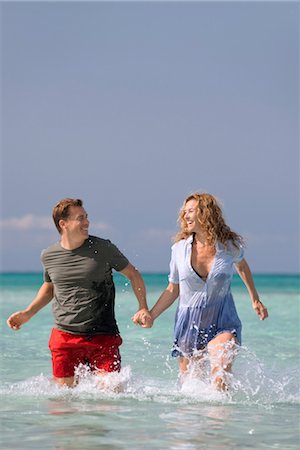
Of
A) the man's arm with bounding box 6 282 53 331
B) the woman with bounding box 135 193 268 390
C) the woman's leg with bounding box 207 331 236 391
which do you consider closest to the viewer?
the woman's leg with bounding box 207 331 236 391

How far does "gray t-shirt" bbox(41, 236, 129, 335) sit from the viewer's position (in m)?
7.75

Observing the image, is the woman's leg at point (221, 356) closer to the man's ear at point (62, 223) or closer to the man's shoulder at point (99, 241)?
the man's shoulder at point (99, 241)

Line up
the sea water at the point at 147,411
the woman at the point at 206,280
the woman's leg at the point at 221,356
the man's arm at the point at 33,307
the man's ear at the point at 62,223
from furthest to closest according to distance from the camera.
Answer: the man's arm at the point at 33,307, the man's ear at the point at 62,223, the woman at the point at 206,280, the woman's leg at the point at 221,356, the sea water at the point at 147,411

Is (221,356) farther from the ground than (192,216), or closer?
closer

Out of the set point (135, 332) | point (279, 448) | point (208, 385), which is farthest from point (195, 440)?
point (135, 332)

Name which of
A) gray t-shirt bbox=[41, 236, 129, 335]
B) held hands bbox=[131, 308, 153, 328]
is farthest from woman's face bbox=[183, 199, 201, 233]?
held hands bbox=[131, 308, 153, 328]

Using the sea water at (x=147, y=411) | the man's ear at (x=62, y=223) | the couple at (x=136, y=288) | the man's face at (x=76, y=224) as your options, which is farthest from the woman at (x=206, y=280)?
the man's ear at (x=62, y=223)

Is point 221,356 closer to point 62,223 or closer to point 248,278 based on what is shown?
point 248,278

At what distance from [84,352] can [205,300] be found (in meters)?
1.10

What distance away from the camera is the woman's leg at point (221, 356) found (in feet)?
24.8

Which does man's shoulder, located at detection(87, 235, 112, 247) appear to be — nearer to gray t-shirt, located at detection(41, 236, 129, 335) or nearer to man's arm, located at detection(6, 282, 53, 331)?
gray t-shirt, located at detection(41, 236, 129, 335)

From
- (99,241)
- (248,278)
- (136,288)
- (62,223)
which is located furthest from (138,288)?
(248,278)

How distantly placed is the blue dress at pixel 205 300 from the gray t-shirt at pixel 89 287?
0.52 metres

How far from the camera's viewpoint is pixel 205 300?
7.79 m
